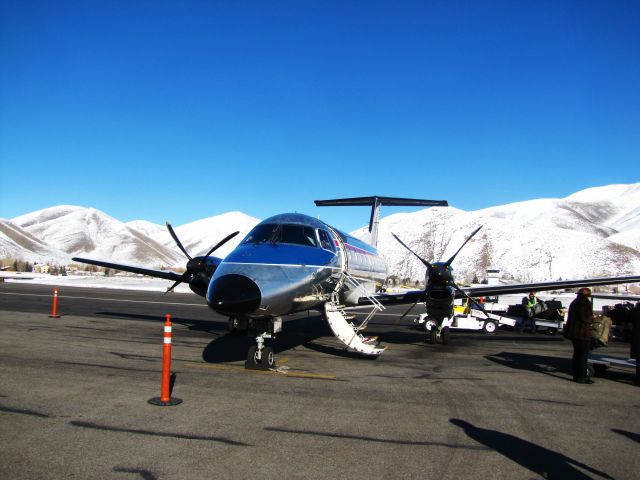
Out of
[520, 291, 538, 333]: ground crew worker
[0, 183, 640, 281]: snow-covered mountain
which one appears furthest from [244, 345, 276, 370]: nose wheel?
[0, 183, 640, 281]: snow-covered mountain

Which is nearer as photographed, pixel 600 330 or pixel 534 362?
pixel 600 330

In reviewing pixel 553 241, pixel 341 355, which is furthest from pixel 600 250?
pixel 341 355

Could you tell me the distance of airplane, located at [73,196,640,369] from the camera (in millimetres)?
8406

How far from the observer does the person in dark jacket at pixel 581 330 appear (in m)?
8.91

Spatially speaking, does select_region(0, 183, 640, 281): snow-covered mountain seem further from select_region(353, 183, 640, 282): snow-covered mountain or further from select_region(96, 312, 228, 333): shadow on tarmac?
select_region(96, 312, 228, 333): shadow on tarmac

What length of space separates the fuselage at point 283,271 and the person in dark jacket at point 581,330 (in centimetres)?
517

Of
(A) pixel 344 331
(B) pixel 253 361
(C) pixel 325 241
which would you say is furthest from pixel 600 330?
(B) pixel 253 361

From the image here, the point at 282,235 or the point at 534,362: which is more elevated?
the point at 282,235

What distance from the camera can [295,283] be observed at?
30.8 ft

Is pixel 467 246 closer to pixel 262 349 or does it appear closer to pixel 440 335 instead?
pixel 440 335

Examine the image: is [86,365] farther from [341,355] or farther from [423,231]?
[423,231]

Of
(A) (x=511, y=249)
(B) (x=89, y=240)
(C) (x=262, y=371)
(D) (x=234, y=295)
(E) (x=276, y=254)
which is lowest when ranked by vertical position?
(C) (x=262, y=371)

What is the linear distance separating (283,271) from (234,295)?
1.49m

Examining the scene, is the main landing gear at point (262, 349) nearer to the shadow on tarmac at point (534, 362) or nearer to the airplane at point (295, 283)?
the airplane at point (295, 283)
